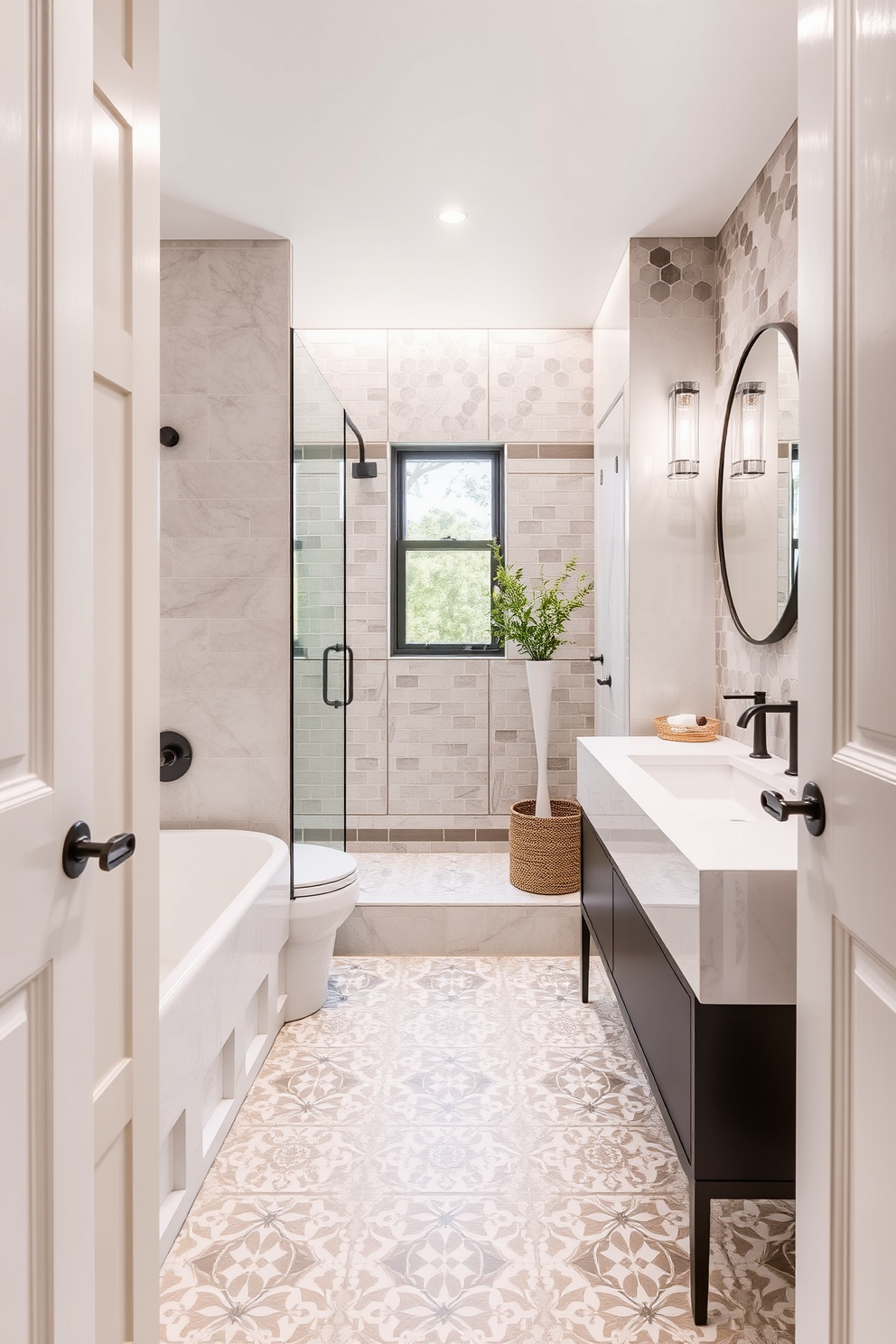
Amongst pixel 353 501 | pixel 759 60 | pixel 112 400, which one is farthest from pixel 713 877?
pixel 353 501

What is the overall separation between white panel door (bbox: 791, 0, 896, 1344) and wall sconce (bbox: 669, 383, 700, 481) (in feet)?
5.62

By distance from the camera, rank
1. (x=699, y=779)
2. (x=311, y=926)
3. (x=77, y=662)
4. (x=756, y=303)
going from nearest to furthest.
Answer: (x=77, y=662), (x=699, y=779), (x=756, y=303), (x=311, y=926)

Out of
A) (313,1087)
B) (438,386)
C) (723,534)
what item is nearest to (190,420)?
(438,386)

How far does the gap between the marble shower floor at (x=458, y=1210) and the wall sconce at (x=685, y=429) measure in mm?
1835

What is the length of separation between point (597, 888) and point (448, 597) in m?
1.91

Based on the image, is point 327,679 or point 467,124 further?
point 327,679

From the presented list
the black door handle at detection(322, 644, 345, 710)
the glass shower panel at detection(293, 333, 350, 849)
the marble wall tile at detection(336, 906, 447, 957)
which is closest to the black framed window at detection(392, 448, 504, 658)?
the glass shower panel at detection(293, 333, 350, 849)

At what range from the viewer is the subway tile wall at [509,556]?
382 centimetres

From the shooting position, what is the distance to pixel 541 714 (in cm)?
344

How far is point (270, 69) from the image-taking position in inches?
80.0

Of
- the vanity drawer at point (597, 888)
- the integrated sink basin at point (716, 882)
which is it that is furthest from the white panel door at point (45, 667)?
the vanity drawer at point (597, 888)

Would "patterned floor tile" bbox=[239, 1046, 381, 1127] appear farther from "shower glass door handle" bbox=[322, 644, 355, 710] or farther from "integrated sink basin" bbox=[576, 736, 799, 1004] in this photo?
"shower glass door handle" bbox=[322, 644, 355, 710]

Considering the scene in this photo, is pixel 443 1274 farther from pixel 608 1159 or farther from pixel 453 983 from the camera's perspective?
pixel 453 983

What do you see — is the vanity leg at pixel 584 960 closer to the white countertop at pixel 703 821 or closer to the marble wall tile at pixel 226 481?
the white countertop at pixel 703 821
